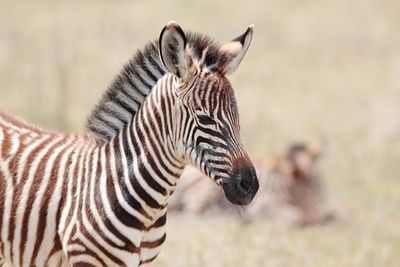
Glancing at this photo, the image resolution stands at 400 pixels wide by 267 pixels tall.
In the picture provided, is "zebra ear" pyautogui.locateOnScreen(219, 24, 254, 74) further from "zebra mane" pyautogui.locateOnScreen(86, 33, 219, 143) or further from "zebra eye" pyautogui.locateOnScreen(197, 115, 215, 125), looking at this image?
"zebra eye" pyautogui.locateOnScreen(197, 115, 215, 125)

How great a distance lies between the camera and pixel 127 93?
6.04 meters

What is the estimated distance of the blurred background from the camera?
40.4 feet

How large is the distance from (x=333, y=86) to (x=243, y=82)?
7.43 feet

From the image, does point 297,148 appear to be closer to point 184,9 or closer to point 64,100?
point 64,100

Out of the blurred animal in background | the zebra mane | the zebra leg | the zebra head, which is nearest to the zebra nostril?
the zebra head

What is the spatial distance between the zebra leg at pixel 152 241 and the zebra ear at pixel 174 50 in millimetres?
977

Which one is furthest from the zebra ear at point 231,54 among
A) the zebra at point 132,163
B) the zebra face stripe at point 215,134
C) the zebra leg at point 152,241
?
the zebra leg at point 152,241

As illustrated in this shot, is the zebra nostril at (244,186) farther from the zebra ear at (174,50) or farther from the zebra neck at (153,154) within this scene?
the zebra ear at (174,50)

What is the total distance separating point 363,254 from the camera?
11492mm

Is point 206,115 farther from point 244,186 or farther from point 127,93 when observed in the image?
point 127,93

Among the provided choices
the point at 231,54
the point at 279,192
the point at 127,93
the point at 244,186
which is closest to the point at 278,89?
the point at 279,192

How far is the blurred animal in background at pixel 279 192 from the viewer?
15.8 meters

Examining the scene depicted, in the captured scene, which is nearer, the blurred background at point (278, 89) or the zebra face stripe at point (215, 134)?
the zebra face stripe at point (215, 134)

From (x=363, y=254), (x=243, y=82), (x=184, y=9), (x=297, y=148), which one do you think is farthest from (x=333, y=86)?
(x=363, y=254)
